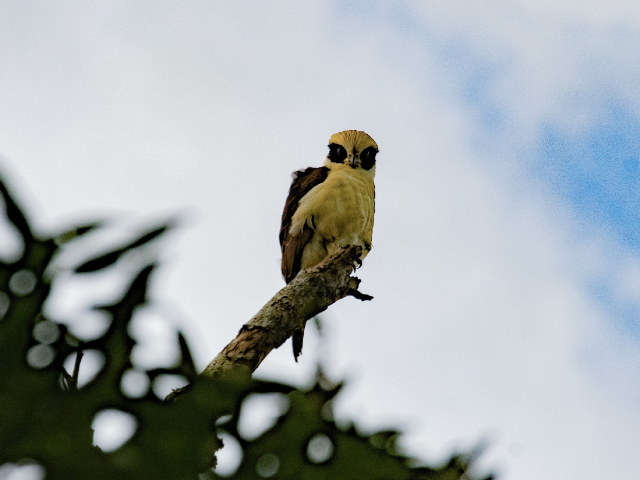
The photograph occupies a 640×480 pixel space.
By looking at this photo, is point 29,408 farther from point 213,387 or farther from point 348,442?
point 348,442

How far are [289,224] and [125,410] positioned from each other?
519 cm

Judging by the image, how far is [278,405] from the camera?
0.99 metres

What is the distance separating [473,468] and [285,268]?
4.88 meters

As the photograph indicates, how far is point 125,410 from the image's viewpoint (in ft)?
2.92

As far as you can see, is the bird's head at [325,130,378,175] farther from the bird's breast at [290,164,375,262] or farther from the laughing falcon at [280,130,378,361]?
the bird's breast at [290,164,375,262]

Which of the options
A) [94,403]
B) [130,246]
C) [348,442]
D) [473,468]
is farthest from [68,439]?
[473,468]

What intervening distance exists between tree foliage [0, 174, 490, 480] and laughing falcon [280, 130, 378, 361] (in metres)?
4.74

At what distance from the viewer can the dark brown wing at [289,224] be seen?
19.0ft

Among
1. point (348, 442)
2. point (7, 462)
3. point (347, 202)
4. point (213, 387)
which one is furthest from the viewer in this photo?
point (347, 202)

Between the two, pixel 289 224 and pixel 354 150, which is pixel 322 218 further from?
pixel 354 150

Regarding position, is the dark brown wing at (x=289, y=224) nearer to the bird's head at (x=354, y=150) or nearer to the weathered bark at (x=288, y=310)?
the bird's head at (x=354, y=150)

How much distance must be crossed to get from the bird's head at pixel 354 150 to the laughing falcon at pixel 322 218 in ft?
1.48

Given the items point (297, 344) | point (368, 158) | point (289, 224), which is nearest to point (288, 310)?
point (297, 344)

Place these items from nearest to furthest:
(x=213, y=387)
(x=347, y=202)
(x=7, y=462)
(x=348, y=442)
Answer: (x=7, y=462)
(x=213, y=387)
(x=348, y=442)
(x=347, y=202)
